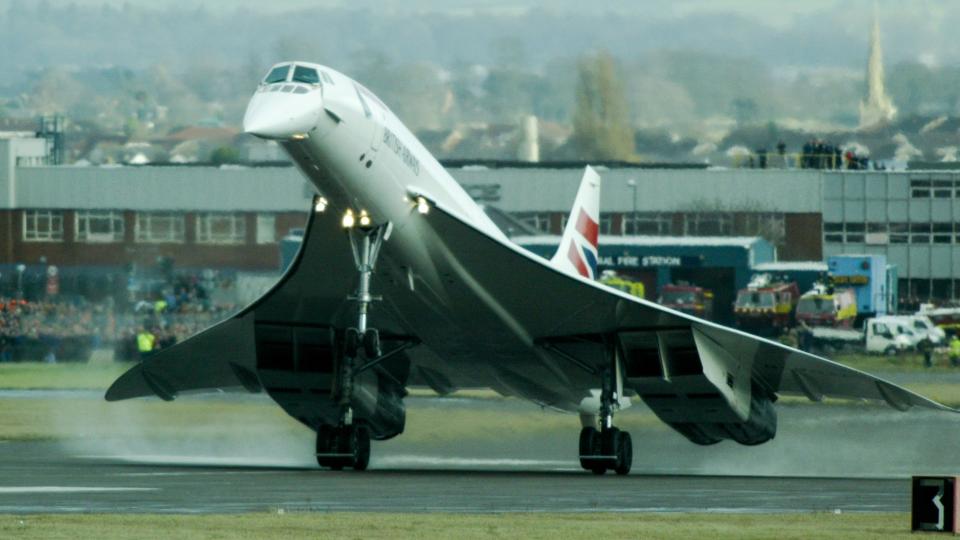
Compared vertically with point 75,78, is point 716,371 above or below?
below

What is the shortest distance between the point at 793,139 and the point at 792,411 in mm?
28080

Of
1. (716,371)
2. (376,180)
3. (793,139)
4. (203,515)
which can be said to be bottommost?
(203,515)

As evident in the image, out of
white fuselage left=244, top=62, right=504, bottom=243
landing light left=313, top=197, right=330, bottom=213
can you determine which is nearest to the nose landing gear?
white fuselage left=244, top=62, right=504, bottom=243

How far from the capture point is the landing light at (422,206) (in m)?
21.8

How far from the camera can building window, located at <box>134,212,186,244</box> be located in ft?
193

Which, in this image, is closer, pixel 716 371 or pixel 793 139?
pixel 716 371

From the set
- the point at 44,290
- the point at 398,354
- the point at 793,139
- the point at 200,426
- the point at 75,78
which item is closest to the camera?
the point at 398,354

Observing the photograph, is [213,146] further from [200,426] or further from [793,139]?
[200,426]

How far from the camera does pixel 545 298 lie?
22516 mm

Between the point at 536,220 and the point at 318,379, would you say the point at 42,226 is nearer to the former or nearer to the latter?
the point at 536,220

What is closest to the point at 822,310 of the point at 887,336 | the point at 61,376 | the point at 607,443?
the point at 887,336

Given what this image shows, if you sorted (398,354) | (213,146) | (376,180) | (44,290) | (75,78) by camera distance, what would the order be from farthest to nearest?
1. (75,78)
2. (213,146)
3. (44,290)
4. (398,354)
5. (376,180)

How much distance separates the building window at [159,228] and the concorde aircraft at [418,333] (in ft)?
110

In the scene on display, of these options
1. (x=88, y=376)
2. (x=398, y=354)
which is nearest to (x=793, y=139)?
(x=88, y=376)
